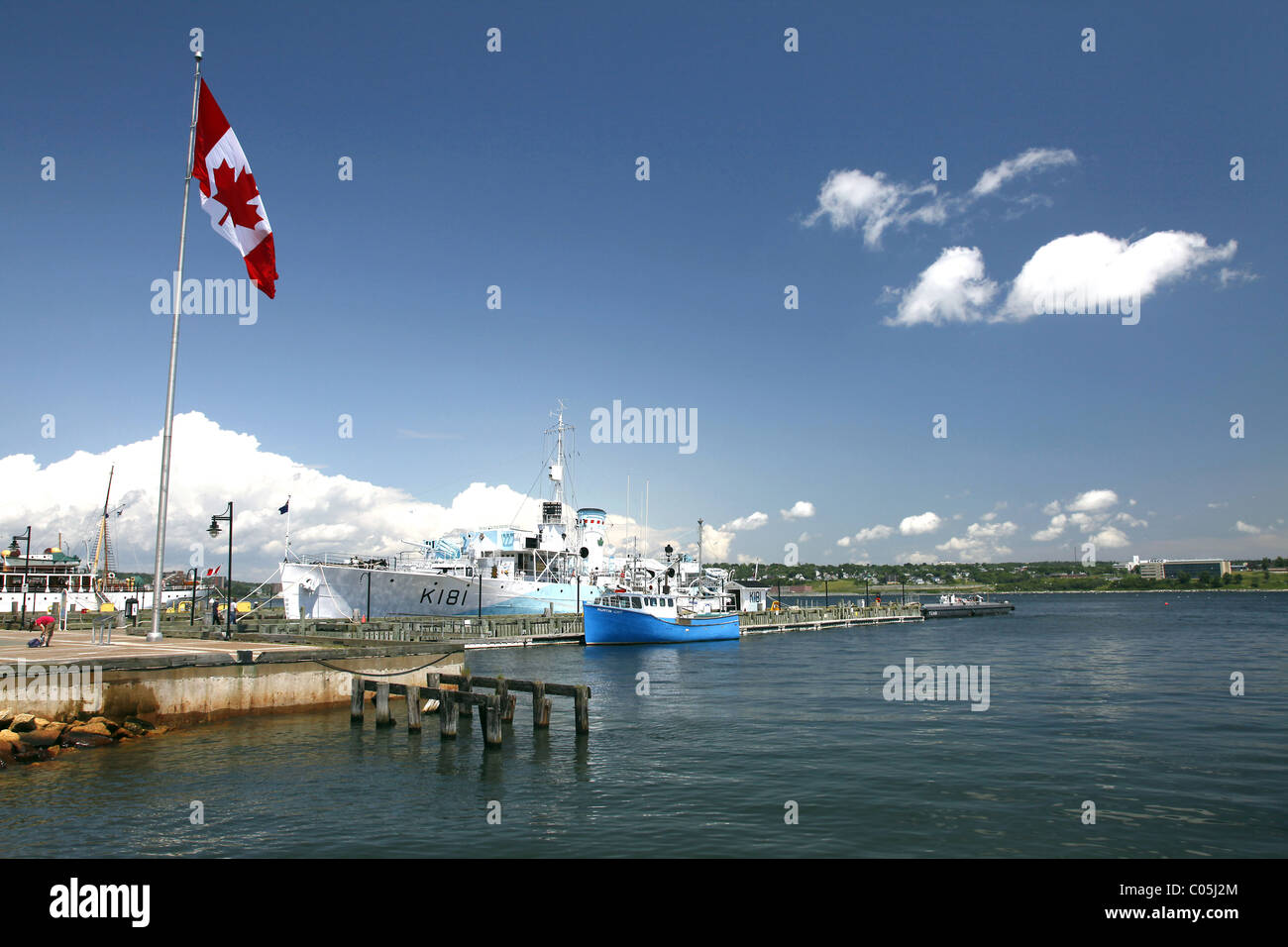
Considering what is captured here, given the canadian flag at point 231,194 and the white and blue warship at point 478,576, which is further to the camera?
the white and blue warship at point 478,576

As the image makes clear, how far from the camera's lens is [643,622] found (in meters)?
56.9

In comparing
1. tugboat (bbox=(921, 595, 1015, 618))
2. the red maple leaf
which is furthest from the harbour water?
tugboat (bbox=(921, 595, 1015, 618))

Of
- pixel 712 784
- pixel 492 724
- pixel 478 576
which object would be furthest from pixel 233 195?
pixel 478 576

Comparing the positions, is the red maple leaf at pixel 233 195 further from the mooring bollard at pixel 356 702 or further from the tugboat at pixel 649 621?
the tugboat at pixel 649 621

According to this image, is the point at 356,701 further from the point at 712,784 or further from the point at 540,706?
the point at 712,784

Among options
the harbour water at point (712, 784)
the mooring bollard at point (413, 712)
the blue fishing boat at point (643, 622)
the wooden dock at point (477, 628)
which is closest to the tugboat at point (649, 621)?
the blue fishing boat at point (643, 622)

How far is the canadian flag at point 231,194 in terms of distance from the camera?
18859 millimetres

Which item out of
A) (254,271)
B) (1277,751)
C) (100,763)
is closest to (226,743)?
(100,763)

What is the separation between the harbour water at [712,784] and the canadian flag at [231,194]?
1183 cm

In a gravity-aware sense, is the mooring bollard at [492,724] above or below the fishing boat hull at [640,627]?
above

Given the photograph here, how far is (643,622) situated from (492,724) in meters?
38.2

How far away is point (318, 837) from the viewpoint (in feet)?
41.3

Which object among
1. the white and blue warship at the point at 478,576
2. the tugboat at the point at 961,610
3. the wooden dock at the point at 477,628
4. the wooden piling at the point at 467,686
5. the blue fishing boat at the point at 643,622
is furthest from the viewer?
the tugboat at the point at 961,610
